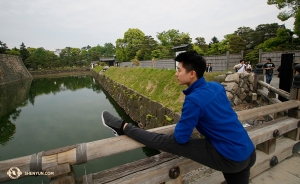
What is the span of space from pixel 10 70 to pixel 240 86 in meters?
41.7

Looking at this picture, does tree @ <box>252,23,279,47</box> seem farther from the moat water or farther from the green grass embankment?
the moat water

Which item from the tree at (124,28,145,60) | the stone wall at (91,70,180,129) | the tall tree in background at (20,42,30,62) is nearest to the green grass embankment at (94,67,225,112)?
the stone wall at (91,70,180,129)

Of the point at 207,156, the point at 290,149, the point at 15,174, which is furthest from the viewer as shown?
the point at 290,149


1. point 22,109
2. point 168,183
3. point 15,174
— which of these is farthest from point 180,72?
point 22,109

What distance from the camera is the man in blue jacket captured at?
48.5 inches

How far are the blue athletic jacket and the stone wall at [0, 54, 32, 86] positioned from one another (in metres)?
37.2

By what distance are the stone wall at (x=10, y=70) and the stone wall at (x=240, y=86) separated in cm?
3610

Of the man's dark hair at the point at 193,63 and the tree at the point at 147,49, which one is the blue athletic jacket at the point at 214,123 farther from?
the tree at the point at 147,49

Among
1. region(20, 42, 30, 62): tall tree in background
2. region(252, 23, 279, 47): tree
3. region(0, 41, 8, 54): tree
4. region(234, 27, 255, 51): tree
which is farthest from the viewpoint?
region(20, 42, 30, 62): tall tree in background

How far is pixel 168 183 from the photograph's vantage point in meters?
1.54

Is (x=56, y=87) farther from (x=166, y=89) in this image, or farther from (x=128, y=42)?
(x=166, y=89)

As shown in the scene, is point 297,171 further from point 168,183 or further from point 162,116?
point 162,116

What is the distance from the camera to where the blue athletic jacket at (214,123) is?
3.99ft

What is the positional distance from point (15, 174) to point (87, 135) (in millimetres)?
7476
